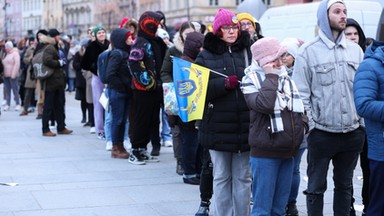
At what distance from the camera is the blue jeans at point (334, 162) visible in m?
6.61

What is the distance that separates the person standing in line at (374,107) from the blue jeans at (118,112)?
6.14 metres

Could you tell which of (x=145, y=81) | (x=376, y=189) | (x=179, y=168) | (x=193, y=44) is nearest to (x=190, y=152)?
(x=179, y=168)

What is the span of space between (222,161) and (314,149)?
83cm

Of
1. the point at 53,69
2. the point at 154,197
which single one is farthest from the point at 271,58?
the point at 53,69

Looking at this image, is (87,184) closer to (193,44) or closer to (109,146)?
(193,44)

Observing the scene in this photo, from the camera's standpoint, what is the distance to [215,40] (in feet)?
23.0

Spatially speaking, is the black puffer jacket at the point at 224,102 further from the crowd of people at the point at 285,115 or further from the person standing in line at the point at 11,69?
the person standing in line at the point at 11,69

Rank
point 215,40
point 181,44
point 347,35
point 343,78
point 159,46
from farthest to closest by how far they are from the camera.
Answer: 1. point 159,46
2. point 181,44
3. point 347,35
4. point 215,40
5. point 343,78

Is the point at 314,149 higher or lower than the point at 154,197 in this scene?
higher

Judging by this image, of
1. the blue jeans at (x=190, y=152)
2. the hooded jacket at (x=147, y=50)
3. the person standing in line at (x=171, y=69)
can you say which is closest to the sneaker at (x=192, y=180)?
the blue jeans at (x=190, y=152)

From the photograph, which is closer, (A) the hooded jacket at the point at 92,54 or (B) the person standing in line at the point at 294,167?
(B) the person standing in line at the point at 294,167

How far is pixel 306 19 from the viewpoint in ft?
69.2

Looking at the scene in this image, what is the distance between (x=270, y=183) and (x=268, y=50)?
1002 mm

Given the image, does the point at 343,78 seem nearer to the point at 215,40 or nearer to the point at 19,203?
the point at 215,40
